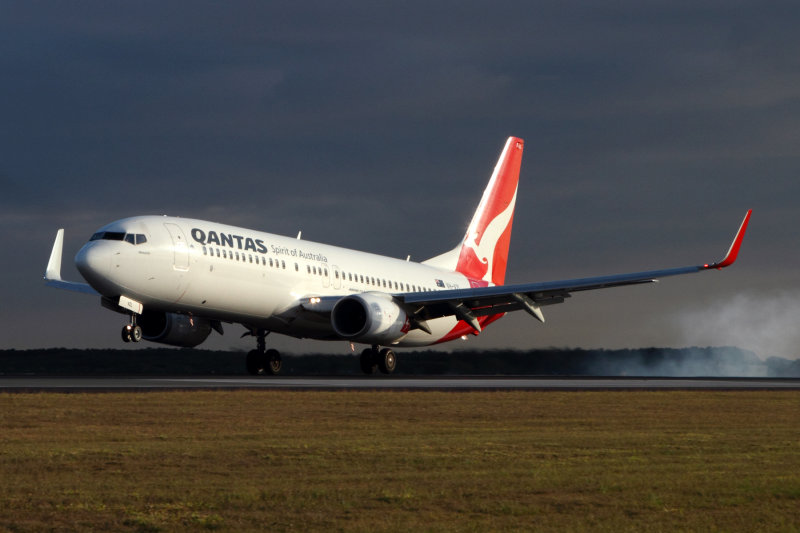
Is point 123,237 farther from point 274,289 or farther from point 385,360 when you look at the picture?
point 385,360

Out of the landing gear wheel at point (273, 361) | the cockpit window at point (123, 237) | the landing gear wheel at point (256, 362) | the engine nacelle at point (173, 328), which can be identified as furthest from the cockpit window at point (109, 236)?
the landing gear wheel at point (273, 361)

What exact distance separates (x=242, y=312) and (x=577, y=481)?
27.5 m

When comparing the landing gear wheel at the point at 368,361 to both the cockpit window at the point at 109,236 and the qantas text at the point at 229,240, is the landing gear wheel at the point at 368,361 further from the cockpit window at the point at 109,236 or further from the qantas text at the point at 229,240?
the cockpit window at the point at 109,236

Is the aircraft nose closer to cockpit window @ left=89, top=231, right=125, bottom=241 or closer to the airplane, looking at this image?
the airplane

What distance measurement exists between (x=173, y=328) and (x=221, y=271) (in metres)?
5.54

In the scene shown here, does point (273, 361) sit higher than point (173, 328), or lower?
lower

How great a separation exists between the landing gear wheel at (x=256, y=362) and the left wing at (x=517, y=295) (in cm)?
601

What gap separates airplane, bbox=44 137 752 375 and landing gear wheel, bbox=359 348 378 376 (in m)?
0.04

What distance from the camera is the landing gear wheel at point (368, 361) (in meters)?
44.6

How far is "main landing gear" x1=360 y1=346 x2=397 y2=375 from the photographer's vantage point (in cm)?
4459

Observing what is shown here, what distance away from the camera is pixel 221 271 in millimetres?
36625

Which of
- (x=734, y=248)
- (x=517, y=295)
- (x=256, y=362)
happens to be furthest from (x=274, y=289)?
(x=734, y=248)

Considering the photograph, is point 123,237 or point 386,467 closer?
point 386,467

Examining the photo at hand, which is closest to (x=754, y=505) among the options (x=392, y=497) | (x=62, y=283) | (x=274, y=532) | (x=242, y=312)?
(x=392, y=497)
